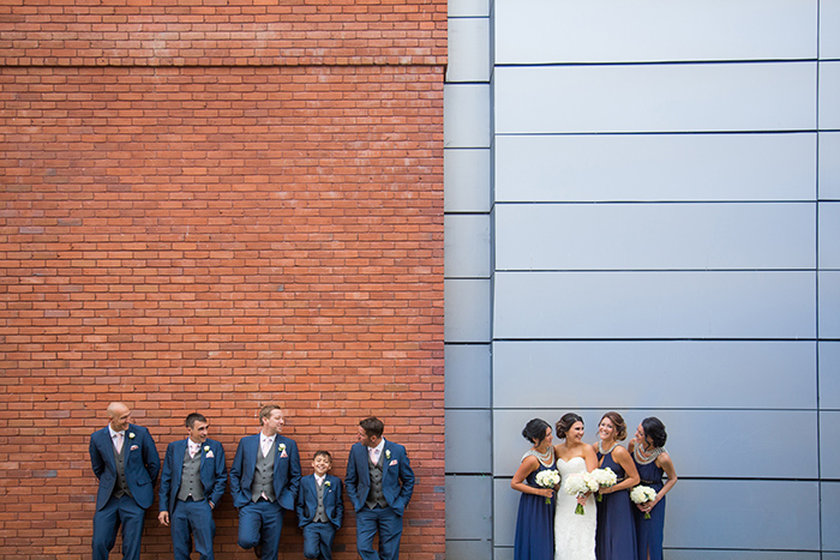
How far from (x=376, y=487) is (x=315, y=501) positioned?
66 cm

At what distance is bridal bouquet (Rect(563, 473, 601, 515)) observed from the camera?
6.80 meters

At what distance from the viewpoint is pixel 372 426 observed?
7238 mm

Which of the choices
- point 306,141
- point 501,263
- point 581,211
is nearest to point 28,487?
point 306,141

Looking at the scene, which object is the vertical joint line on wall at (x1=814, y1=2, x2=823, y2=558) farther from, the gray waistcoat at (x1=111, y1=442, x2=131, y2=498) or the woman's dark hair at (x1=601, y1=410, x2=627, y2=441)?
the gray waistcoat at (x1=111, y1=442, x2=131, y2=498)

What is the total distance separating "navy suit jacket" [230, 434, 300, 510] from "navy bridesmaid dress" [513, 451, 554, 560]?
2.39 m

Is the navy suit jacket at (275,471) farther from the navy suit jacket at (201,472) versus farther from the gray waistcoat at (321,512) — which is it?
the gray waistcoat at (321,512)

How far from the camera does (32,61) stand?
25.9 ft

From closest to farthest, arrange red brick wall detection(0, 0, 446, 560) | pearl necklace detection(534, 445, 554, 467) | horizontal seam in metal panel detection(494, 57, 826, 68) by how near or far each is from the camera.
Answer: pearl necklace detection(534, 445, 554, 467) → red brick wall detection(0, 0, 446, 560) → horizontal seam in metal panel detection(494, 57, 826, 68)

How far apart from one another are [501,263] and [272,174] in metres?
2.79

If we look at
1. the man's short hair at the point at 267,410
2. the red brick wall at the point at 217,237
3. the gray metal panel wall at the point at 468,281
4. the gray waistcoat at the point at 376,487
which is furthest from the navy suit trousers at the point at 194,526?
the gray metal panel wall at the point at 468,281

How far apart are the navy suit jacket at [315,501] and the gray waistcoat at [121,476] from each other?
5.95 feet

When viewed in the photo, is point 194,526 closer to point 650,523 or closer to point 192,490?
point 192,490

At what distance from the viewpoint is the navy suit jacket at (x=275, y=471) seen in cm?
730

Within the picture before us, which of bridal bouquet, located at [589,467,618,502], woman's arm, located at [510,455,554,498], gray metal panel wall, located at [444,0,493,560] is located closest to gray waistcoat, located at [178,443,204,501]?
gray metal panel wall, located at [444,0,493,560]
